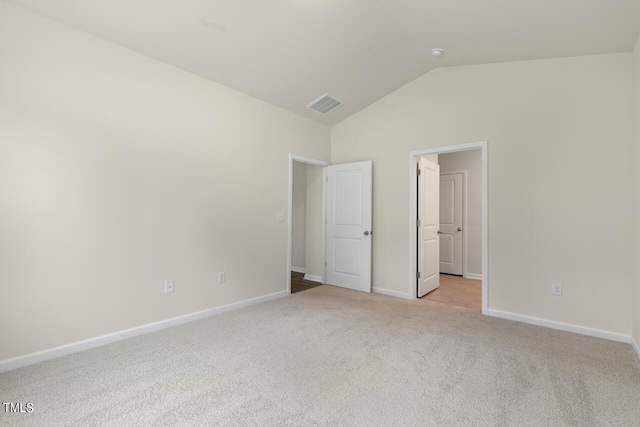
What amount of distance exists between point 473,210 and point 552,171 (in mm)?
2754

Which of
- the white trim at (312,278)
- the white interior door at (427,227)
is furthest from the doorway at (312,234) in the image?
the white interior door at (427,227)

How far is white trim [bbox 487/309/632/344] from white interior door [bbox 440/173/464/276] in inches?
102

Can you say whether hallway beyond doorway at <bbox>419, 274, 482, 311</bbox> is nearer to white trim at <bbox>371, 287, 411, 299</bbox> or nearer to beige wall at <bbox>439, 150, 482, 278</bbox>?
white trim at <bbox>371, 287, 411, 299</bbox>

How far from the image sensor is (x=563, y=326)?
3.16 m

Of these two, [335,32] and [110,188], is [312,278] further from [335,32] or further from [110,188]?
[335,32]

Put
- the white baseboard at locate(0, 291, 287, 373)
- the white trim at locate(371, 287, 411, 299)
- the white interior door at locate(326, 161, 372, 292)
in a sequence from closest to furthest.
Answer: the white baseboard at locate(0, 291, 287, 373) < the white trim at locate(371, 287, 411, 299) < the white interior door at locate(326, 161, 372, 292)

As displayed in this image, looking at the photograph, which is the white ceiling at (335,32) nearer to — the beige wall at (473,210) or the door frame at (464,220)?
the beige wall at (473,210)

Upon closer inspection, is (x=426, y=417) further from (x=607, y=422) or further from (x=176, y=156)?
(x=176, y=156)

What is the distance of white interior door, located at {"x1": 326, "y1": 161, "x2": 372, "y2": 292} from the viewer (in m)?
4.64

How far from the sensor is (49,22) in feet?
7.95

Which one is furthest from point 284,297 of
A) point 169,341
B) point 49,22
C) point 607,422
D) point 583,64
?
point 583,64

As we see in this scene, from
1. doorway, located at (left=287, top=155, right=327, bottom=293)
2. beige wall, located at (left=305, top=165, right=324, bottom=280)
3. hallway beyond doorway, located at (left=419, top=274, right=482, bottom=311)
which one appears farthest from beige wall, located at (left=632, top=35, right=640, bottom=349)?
beige wall, located at (left=305, top=165, right=324, bottom=280)

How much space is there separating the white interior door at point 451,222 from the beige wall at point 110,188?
3.97 metres

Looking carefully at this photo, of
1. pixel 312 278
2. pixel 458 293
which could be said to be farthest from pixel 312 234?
pixel 458 293
